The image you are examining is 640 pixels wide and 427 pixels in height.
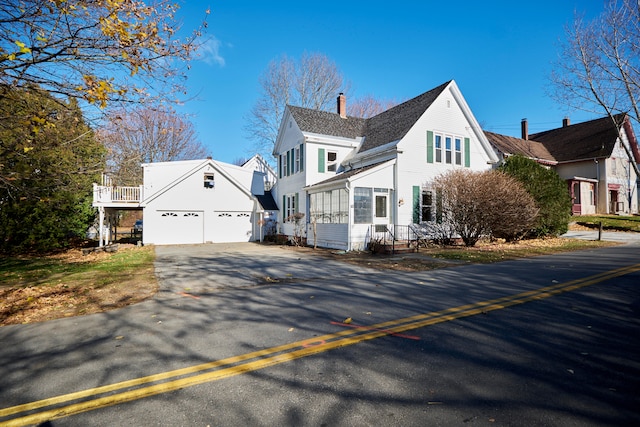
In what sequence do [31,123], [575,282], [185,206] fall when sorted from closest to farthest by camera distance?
[31,123]
[575,282]
[185,206]

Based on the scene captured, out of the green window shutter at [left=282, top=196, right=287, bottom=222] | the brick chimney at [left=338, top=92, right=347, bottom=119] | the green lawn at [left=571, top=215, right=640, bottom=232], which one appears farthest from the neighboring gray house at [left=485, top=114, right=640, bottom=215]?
the green window shutter at [left=282, top=196, right=287, bottom=222]

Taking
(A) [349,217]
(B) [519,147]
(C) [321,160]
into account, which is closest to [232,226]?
(C) [321,160]

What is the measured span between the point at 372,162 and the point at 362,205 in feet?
12.6

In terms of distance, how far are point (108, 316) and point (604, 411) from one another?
6517 millimetres

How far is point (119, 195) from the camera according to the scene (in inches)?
827

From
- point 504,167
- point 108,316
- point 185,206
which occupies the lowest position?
point 108,316

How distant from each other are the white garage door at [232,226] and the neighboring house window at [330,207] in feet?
23.2

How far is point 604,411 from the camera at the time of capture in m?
2.67

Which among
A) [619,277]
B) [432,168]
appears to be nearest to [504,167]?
[432,168]

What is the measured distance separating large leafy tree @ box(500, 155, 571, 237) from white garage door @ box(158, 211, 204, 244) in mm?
18898

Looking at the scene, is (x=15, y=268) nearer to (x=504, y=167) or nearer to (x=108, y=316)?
(x=108, y=316)

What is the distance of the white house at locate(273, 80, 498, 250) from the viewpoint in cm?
1628

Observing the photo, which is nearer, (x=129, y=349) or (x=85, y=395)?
(x=85, y=395)

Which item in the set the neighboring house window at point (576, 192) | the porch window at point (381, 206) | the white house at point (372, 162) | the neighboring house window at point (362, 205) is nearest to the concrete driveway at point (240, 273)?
the neighboring house window at point (362, 205)
